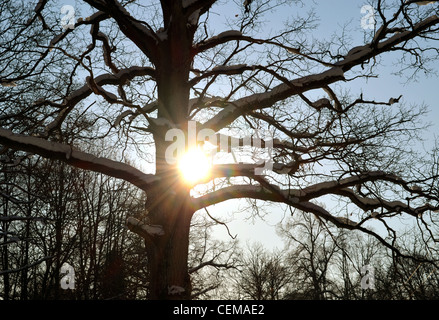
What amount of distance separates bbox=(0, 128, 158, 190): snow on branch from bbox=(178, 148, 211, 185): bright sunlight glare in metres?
0.53

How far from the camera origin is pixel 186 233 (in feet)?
20.1

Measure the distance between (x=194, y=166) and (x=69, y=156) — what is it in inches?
74.6

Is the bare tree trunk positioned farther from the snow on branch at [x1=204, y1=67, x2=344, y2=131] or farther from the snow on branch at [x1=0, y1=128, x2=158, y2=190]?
the snow on branch at [x1=204, y1=67, x2=344, y2=131]

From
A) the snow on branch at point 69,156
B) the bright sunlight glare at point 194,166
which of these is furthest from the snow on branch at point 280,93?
the snow on branch at point 69,156

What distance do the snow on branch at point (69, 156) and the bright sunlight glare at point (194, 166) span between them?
534 mm

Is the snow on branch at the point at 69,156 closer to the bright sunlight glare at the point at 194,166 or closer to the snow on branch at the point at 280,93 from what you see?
the bright sunlight glare at the point at 194,166

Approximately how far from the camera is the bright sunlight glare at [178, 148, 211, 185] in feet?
20.4

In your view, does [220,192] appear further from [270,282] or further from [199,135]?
[270,282]

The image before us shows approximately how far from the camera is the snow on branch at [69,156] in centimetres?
550

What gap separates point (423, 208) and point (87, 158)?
595cm

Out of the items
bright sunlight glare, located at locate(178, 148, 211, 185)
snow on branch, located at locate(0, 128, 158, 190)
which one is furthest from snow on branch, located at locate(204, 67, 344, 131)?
snow on branch, located at locate(0, 128, 158, 190)

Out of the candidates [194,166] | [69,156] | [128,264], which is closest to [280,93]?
[194,166]

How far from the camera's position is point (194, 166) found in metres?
6.40
